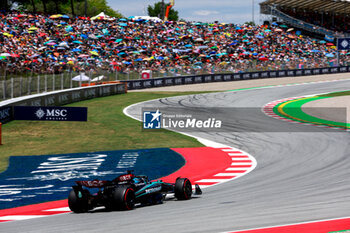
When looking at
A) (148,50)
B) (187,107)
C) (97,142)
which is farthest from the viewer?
(148,50)

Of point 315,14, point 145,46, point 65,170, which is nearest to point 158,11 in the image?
point 315,14

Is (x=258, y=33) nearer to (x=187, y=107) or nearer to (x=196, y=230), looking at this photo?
(x=187, y=107)

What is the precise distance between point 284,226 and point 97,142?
12.1 m

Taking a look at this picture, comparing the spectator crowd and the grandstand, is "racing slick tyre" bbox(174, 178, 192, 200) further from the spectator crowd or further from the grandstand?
the grandstand

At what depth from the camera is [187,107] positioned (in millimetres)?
30359

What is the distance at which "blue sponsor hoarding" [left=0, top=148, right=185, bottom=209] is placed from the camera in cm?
1080

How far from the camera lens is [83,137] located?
19625 mm

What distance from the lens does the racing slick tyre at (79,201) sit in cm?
881

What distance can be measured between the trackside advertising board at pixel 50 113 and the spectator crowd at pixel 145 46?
48.5ft

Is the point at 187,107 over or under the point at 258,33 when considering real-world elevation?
under

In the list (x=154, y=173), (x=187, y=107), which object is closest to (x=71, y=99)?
(x=187, y=107)

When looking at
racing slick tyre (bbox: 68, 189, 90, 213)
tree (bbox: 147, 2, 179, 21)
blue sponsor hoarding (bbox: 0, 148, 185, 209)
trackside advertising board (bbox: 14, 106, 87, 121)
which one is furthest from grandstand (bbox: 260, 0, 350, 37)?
racing slick tyre (bbox: 68, 189, 90, 213)

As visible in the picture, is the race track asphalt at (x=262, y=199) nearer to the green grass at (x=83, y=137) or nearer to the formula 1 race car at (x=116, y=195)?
the formula 1 race car at (x=116, y=195)

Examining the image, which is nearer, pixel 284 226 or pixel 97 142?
pixel 284 226
